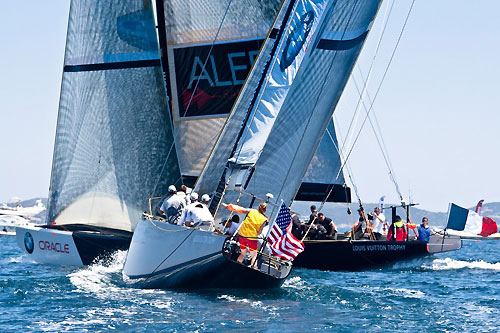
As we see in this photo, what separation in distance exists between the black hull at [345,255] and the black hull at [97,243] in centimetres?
395

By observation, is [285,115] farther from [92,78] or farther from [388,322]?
[92,78]

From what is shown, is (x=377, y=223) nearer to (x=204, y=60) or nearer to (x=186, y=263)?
(x=204, y=60)

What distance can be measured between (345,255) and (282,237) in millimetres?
7428

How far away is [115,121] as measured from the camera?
64.0 feet

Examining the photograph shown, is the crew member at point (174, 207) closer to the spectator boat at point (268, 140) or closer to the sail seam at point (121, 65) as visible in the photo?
the spectator boat at point (268, 140)

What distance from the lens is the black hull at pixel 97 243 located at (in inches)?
734

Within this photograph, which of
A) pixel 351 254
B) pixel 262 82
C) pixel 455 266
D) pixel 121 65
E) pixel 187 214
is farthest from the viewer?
pixel 455 266

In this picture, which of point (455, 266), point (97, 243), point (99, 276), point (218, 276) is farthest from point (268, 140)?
point (455, 266)

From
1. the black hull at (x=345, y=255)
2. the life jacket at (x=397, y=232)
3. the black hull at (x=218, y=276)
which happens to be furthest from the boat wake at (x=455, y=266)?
the black hull at (x=218, y=276)

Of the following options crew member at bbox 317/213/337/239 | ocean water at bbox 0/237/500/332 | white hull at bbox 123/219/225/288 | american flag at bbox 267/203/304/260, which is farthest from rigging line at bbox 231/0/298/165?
crew member at bbox 317/213/337/239

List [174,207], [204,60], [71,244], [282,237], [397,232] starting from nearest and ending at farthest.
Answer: [282,237] < [174,207] < [71,244] < [204,60] < [397,232]

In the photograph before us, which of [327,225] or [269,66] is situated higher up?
[269,66]

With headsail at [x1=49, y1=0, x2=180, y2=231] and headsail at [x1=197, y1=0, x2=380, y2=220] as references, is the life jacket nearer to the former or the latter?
headsail at [x1=197, y1=0, x2=380, y2=220]

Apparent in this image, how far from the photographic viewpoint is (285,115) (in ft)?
49.2
